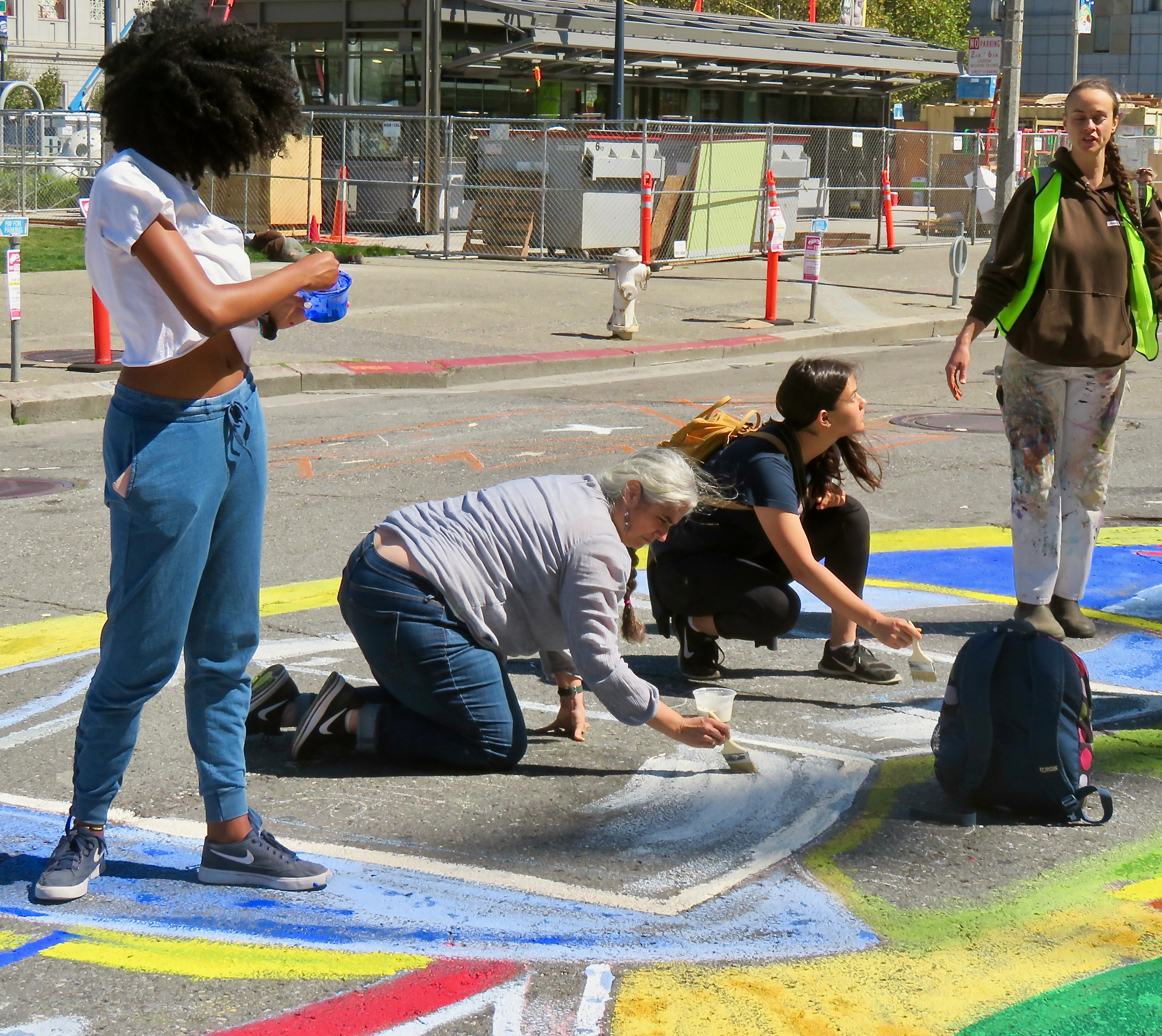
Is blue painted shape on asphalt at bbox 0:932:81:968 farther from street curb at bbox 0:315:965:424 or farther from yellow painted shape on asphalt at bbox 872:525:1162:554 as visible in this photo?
street curb at bbox 0:315:965:424

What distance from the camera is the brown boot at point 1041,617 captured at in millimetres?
5551

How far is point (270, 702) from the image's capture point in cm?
442

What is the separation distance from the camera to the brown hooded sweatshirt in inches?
212

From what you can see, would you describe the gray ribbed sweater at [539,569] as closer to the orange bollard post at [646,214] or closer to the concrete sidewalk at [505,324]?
the concrete sidewalk at [505,324]

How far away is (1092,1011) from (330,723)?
2.20 meters

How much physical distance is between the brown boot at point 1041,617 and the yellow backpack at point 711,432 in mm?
1330

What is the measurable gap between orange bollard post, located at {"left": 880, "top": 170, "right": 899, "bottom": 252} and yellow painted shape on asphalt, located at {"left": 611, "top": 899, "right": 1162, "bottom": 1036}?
22.0m

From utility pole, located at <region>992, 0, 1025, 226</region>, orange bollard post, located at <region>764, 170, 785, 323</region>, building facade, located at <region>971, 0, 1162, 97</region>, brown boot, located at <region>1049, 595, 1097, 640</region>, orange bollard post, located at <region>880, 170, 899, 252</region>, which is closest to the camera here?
brown boot, located at <region>1049, 595, 1097, 640</region>

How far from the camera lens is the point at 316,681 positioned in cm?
508

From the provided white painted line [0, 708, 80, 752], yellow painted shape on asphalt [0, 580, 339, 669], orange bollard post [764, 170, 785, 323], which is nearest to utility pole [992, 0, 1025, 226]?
orange bollard post [764, 170, 785, 323]

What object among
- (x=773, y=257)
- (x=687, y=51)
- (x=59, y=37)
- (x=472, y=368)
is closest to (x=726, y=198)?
(x=773, y=257)

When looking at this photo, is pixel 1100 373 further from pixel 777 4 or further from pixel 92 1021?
pixel 777 4

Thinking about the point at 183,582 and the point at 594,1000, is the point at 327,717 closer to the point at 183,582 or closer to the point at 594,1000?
the point at 183,582

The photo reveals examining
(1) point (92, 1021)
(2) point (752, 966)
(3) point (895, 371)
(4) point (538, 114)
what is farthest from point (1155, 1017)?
(4) point (538, 114)
